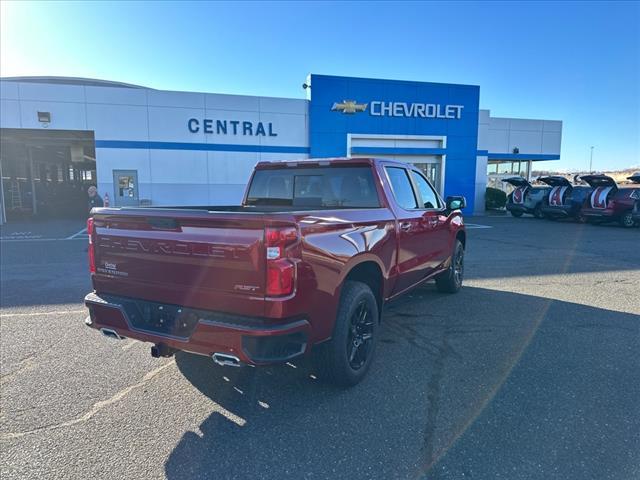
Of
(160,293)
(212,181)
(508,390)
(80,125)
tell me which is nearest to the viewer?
(160,293)

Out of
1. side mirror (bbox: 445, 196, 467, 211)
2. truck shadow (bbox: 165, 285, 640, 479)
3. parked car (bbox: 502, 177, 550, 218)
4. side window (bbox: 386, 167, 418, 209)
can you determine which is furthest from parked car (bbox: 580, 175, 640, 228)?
side window (bbox: 386, 167, 418, 209)

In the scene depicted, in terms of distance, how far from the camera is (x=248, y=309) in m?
2.81

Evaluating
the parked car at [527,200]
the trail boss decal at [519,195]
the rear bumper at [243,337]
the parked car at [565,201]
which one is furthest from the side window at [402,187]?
the trail boss decal at [519,195]

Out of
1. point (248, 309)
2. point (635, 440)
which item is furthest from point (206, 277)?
point (635, 440)

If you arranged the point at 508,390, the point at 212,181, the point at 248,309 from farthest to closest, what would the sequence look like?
the point at 212,181 < the point at 508,390 < the point at 248,309

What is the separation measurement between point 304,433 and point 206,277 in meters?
1.28

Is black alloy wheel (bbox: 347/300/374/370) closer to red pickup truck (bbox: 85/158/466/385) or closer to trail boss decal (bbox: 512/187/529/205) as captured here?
red pickup truck (bbox: 85/158/466/385)

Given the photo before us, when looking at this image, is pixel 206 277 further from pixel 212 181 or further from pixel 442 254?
pixel 212 181

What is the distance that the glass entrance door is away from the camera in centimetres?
1898

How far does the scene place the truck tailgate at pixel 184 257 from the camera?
9.07 feet

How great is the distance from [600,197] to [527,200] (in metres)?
3.87

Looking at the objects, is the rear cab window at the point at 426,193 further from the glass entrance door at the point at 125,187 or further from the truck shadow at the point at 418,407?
the glass entrance door at the point at 125,187

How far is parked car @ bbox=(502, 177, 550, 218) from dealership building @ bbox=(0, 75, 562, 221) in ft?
7.45

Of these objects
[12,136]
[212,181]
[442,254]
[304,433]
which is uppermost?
[12,136]
